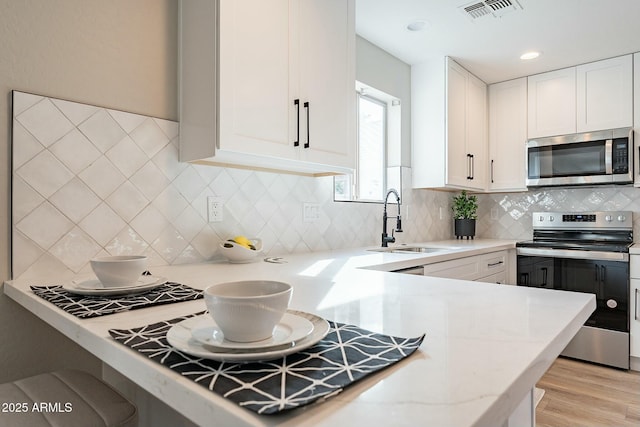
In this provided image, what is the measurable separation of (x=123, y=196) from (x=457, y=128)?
2.63m

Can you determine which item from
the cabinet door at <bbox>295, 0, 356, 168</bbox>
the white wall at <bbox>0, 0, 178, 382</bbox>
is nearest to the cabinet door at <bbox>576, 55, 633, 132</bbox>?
the cabinet door at <bbox>295, 0, 356, 168</bbox>

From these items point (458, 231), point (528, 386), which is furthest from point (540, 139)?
point (528, 386)

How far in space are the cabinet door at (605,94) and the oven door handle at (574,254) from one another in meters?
1.02

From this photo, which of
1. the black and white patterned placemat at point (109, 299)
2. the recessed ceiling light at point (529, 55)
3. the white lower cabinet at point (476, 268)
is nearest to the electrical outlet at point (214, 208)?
the black and white patterned placemat at point (109, 299)

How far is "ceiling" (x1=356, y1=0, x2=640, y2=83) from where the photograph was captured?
2377 mm

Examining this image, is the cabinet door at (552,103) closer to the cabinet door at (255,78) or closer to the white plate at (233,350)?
the cabinet door at (255,78)

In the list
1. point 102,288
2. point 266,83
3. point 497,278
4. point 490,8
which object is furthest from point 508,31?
point 102,288

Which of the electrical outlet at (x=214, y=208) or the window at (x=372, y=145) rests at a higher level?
the window at (x=372, y=145)

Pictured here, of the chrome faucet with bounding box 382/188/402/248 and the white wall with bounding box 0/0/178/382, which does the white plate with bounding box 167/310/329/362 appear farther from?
the chrome faucet with bounding box 382/188/402/248

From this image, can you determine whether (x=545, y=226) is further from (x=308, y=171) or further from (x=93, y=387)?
(x=93, y=387)

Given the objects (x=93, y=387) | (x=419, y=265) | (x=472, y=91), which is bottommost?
(x=93, y=387)

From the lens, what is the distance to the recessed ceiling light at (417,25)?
2.57 meters

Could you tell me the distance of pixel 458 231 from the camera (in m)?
3.64

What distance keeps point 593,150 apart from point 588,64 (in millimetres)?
718
